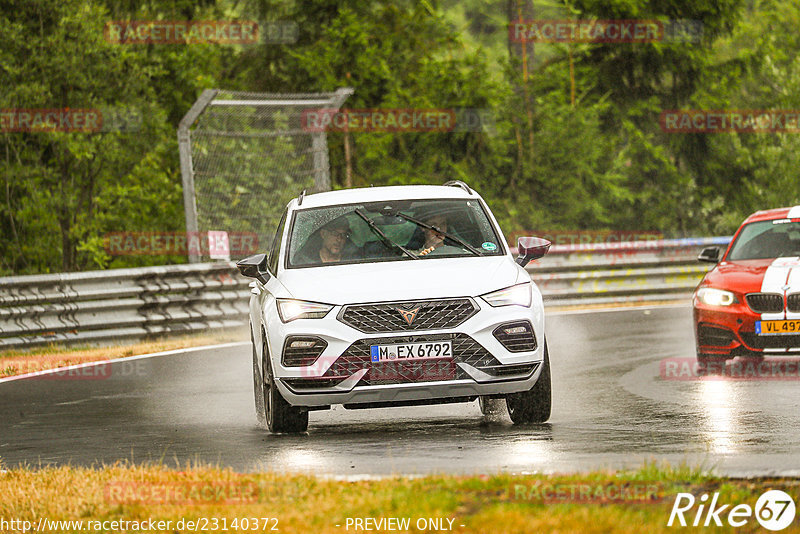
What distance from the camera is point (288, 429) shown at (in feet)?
33.4

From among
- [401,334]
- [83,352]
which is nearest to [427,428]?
[401,334]

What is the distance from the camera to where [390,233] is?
11.1 metres

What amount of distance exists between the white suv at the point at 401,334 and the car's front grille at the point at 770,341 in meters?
3.49

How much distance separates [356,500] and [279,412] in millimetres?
3356

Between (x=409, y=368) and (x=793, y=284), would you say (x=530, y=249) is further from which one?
(x=793, y=284)

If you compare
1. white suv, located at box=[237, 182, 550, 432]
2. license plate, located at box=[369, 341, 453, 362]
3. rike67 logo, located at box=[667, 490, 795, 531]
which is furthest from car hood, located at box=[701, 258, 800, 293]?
rike67 logo, located at box=[667, 490, 795, 531]

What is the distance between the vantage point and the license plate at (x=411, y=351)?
9.46 metres

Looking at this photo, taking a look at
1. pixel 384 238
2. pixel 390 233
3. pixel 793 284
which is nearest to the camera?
pixel 384 238

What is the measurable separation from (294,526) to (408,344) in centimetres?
326

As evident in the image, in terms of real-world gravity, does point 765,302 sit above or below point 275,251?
below

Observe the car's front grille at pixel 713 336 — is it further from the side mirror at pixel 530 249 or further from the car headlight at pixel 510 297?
the car headlight at pixel 510 297

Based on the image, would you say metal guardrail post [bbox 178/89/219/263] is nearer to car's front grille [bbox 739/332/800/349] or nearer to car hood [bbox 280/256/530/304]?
car's front grille [bbox 739/332/800/349]

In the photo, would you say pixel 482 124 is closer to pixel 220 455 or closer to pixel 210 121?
pixel 210 121

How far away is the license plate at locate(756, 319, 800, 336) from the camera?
12.8 m
